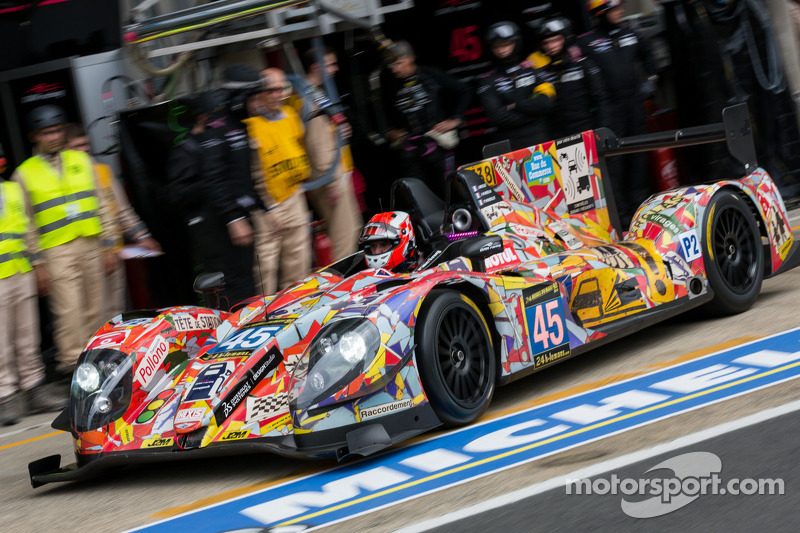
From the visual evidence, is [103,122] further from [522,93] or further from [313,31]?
[522,93]

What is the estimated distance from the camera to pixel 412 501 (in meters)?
5.31

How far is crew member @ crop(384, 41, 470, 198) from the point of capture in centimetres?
1048

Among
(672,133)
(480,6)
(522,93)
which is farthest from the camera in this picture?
(480,6)

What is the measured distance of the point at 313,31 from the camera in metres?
10.4

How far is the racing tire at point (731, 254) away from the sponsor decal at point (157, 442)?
11.6 feet

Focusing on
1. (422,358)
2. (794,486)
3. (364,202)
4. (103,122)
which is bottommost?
(794,486)

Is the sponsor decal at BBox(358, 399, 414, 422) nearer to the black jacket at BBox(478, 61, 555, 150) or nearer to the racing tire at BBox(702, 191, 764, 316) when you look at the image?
the racing tire at BBox(702, 191, 764, 316)

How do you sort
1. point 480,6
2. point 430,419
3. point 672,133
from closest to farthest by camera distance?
1. point 430,419
2. point 672,133
3. point 480,6

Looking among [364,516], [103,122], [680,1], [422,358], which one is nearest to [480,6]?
[680,1]

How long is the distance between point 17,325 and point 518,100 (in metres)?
4.20

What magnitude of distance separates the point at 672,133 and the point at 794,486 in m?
4.03

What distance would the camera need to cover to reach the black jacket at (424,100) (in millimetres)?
10477

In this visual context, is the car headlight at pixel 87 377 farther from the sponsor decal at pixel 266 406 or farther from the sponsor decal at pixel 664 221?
the sponsor decal at pixel 664 221

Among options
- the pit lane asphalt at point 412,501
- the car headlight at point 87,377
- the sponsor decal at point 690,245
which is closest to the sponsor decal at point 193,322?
the car headlight at point 87,377
